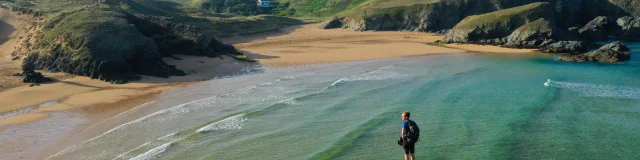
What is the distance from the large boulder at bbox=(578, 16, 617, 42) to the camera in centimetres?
6332

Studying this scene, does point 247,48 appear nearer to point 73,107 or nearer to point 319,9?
point 73,107

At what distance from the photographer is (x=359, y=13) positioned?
282 ft

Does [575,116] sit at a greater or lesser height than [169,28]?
lesser

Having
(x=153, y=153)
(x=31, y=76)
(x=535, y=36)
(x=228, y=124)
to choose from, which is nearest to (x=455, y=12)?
(x=535, y=36)

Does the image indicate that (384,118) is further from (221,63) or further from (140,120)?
(221,63)

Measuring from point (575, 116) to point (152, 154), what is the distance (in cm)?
1866

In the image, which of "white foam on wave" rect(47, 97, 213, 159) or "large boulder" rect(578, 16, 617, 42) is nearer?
"white foam on wave" rect(47, 97, 213, 159)

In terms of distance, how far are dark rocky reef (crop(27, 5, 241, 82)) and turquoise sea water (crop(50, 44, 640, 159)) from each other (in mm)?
6585

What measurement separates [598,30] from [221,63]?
4721 cm

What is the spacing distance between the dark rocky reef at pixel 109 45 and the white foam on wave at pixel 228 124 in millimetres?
14842

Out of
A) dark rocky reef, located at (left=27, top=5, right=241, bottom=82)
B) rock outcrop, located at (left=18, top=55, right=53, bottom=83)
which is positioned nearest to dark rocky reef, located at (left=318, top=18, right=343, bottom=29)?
dark rocky reef, located at (left=27, top=5, right=241, bottom=82)

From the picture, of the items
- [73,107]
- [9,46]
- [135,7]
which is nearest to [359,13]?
[135,7]

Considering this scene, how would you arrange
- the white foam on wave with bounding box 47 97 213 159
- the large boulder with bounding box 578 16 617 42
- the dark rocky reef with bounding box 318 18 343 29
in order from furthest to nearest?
1. the dark rocky reef with bounding box 318 18 343 29
2. the large boulder with bounding box 578 16 617 42
3. the white foam on wave with bounding box 47 97 213 159

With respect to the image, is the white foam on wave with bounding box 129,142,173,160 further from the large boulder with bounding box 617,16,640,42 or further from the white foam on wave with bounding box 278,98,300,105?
the large boulder with bounding box 617,16,640,42
